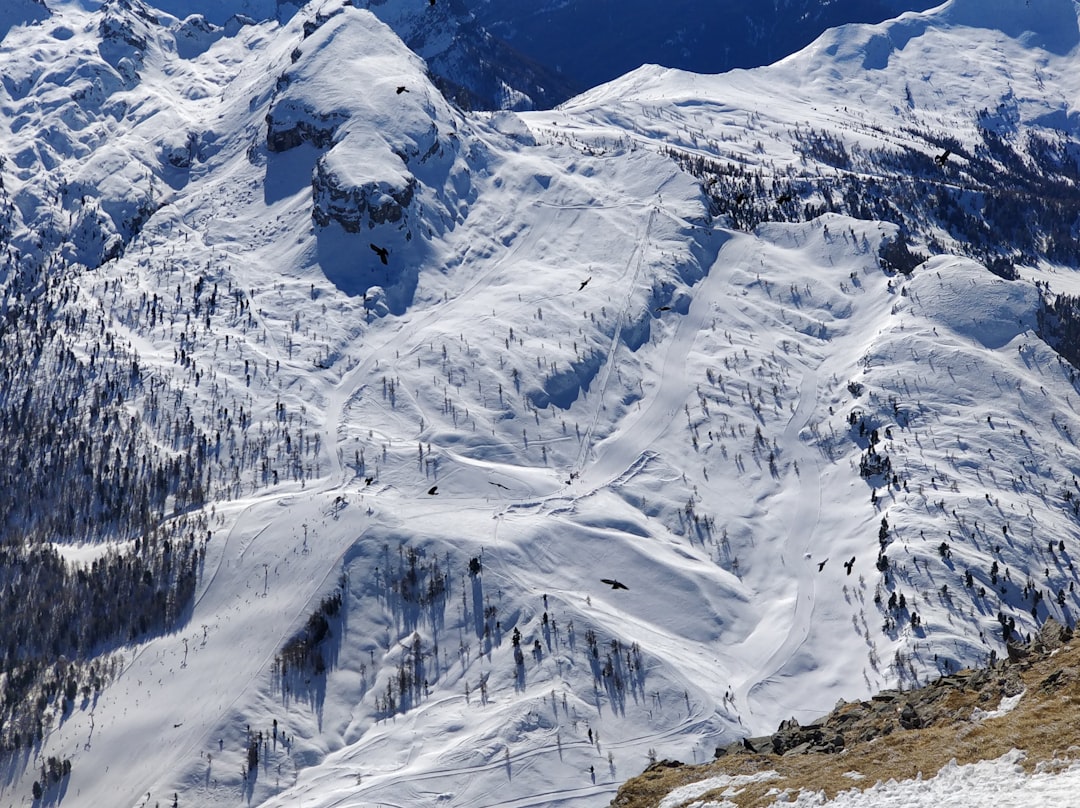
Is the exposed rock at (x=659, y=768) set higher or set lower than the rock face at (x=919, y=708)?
lower

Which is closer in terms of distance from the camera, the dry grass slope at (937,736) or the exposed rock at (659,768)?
the dry grass slope at (937,736)

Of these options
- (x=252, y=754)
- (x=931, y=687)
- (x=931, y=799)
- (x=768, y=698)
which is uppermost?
(x=931, y=799)

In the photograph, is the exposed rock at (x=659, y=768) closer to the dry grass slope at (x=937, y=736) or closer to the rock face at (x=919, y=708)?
the dry grass slope at (x=937, y=736)

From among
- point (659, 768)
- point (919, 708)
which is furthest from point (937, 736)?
point (659, 768)

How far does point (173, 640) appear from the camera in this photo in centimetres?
17025

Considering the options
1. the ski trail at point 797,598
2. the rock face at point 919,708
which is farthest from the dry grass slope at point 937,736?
the ski trail at point 797,598

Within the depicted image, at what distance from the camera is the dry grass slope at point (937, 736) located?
2132 inches

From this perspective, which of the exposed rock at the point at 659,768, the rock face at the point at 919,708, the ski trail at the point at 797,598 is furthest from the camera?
the ski trail at the point at 797,598

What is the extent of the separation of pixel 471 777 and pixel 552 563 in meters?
46.5

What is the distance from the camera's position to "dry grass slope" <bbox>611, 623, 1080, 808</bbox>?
Answer: 2132 inches

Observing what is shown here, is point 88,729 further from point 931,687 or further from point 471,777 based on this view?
point 931,687

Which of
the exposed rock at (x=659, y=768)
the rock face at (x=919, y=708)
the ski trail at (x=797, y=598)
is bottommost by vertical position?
the ski trail at (x=797, y=598)

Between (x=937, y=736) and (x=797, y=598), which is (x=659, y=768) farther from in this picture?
(x=797, y=598)

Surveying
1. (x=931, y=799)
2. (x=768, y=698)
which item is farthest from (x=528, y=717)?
(x=931, y=799)
